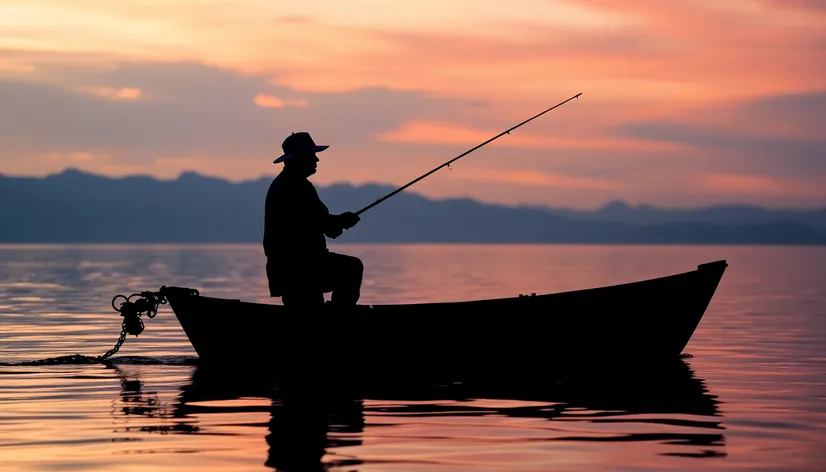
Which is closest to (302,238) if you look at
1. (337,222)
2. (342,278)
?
(337,222)

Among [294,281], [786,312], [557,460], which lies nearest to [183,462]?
[557,460]

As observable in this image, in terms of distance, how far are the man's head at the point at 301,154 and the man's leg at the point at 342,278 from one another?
1066 mm

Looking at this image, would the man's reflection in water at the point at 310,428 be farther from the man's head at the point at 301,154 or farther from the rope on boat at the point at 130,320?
the rope on boat at the point at 130,320

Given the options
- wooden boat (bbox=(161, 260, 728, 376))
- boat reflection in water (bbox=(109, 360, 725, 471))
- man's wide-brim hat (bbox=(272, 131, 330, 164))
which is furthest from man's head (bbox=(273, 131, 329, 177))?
boat reflection in water (bbox=(109, 360, 725, 471))

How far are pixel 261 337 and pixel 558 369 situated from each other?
3626mm

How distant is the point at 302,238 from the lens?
1517cm

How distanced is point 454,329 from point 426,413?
4.00 m

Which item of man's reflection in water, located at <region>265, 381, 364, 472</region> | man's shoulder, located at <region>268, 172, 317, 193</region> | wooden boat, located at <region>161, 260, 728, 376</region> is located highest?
man's shoulder, located at <region>268, 172, 317, 193</region>

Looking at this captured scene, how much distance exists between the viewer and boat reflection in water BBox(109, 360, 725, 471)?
32.1 feet

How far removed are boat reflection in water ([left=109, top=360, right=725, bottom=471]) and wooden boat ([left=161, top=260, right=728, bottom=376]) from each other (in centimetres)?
61

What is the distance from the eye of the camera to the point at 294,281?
15359 mm

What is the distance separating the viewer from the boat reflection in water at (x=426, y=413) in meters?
9.78

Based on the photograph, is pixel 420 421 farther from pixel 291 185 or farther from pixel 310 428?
pixel 291 185

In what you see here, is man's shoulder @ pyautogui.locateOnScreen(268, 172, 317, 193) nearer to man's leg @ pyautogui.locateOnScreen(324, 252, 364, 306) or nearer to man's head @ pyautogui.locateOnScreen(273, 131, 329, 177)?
man's head @ pyautogui.locateOnScreen(273, 131, 329, 177)
